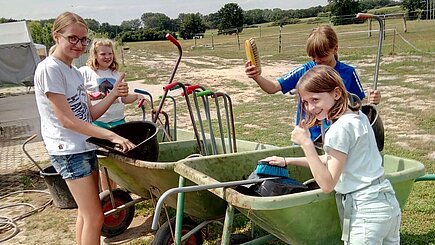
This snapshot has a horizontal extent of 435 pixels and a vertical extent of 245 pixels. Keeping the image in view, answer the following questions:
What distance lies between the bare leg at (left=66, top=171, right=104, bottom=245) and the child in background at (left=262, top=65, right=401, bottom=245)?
125 centimetres

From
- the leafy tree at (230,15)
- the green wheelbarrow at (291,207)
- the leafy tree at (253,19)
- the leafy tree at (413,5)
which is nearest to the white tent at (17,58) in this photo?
the green wheelbarrow at (291,207)

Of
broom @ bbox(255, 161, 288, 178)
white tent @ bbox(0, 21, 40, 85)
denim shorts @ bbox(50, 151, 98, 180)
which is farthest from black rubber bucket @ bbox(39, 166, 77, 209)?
white tent @ bbox(0, 21, 40, 85)

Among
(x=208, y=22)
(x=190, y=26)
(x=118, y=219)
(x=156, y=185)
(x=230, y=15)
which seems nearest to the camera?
(x=156, y=185)

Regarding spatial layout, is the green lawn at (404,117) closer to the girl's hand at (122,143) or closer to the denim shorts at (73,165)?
the girl's hand at (122,143)

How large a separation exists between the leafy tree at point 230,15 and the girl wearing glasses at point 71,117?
54.6 m

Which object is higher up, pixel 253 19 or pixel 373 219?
pixel 373 219

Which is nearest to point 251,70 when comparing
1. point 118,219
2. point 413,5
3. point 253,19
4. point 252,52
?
point 252,52

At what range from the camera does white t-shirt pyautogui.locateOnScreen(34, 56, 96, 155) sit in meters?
2.41

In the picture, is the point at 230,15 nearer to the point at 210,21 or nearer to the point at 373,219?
the point at 210,21

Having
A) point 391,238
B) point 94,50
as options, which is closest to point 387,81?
point 94,50

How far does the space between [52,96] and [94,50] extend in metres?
1.24

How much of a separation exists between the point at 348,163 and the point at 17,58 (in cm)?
1119

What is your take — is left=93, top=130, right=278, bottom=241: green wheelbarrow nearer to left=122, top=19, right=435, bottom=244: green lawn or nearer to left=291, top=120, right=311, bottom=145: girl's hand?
left=291, top=120, right=311, bottom=145: girl's hand

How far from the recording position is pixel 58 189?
419 centimetres
